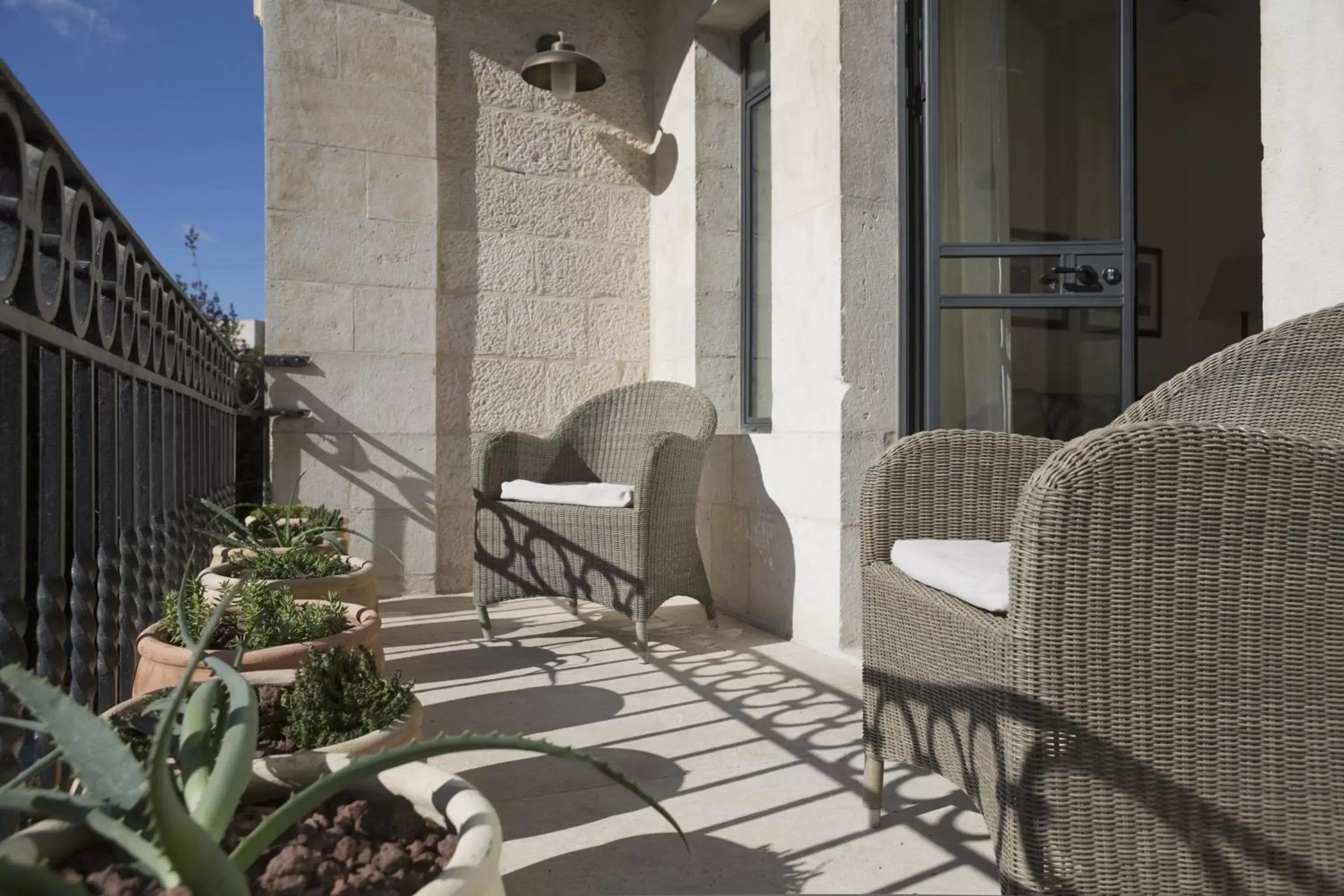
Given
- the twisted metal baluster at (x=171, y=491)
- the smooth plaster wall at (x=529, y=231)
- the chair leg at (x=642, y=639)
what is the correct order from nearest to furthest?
1. the twisted metal baluster at (x=171, y=491)
2. the chair leg at (x=642, y=639)
3. the smooth plaster wall at (x=529, y=231)

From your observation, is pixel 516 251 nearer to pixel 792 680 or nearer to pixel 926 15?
pixel 926 15

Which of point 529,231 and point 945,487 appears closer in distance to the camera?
point 945,487

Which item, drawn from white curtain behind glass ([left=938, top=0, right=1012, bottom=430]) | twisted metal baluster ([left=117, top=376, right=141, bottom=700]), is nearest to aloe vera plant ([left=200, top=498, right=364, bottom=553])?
twisted metal baluster ([left=117, top=376, right=141, bottom=700])

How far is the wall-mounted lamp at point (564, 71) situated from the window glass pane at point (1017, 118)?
167 centimetres

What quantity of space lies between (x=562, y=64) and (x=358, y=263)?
4.11 ft

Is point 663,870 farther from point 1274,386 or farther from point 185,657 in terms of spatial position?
point 1274,386

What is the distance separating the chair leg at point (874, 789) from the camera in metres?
1.61

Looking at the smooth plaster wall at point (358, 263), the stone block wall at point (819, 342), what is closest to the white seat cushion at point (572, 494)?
the stone block wall at point (819, 342)

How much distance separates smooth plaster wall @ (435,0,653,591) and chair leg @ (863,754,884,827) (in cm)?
285

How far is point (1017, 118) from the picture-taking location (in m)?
3.04

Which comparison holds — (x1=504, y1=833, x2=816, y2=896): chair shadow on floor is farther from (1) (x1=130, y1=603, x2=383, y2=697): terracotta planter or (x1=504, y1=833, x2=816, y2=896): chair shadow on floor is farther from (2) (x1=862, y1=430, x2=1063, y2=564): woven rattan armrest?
(2) (x1=862, y1=430, x2=1063, y2=564): woven rattan armrest

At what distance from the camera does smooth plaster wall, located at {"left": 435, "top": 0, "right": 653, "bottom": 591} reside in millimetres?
4156

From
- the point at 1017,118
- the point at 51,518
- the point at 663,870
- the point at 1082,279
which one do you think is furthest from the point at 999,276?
the point at 51,518

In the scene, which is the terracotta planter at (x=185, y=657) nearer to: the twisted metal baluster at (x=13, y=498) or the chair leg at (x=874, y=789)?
the twisted metal baluster at (x=13, y=498)
